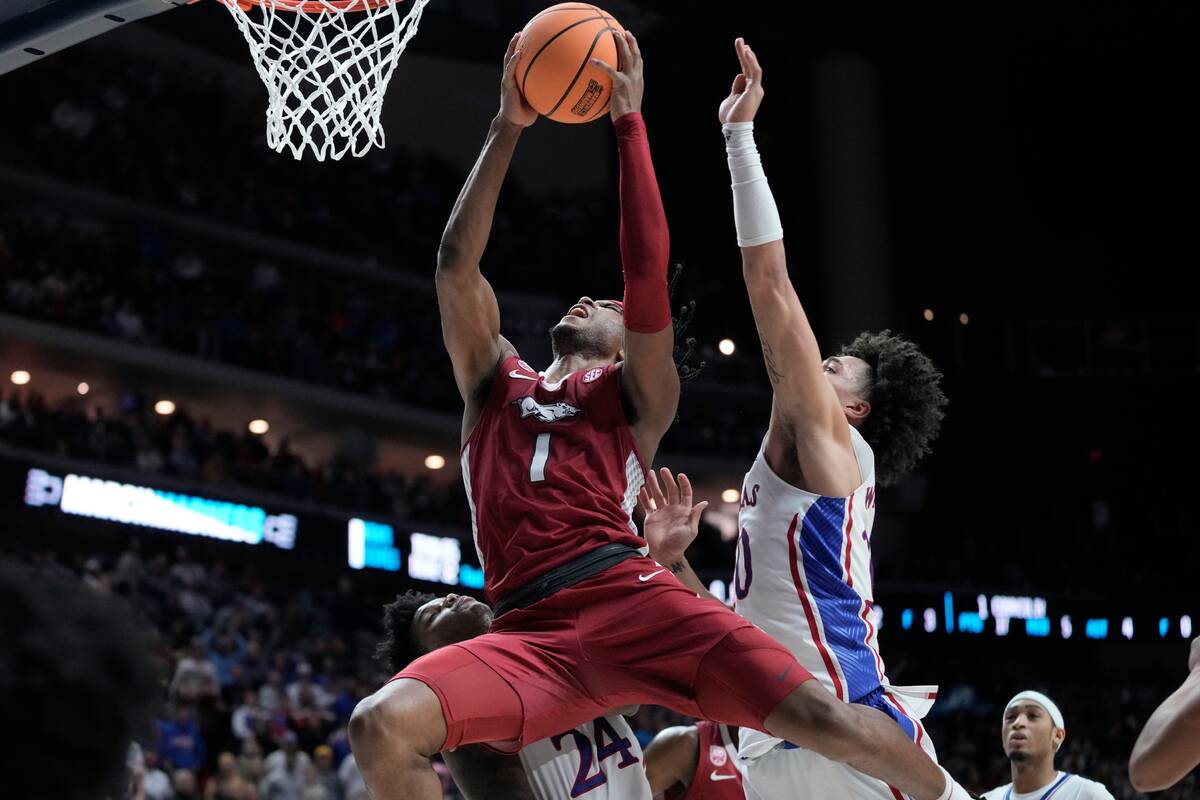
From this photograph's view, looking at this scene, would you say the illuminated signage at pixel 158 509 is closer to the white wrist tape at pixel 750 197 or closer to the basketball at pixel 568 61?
the basketball at pixel 568 61

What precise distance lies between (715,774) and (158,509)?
12.9 metres

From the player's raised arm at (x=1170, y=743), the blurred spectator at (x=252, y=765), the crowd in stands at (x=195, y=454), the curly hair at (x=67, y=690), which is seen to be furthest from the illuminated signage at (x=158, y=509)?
the curly hair at (x=67, y=690)

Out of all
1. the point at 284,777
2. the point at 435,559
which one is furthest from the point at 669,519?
the point at 435,559

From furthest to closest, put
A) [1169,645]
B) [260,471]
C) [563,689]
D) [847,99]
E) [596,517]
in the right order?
1. [847,99]
2. [1169,645]
3. [260,471]
4. [596,517]
5. [563,689]

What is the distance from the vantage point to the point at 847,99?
Answer: 25.0 m

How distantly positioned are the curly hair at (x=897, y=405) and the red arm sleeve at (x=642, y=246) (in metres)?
0.87

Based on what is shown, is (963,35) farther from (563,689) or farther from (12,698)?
(12,698)

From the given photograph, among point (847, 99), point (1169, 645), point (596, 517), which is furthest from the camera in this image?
point (847, 99)

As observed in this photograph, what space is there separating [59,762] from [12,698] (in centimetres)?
7

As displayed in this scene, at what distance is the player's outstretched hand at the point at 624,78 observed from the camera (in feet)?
14.0

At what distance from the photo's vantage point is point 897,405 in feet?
15.1

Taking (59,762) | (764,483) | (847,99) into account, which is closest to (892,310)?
(847,99)

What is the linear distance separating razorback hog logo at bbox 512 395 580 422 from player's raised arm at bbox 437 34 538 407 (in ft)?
0.76

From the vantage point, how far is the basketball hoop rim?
476 cm
